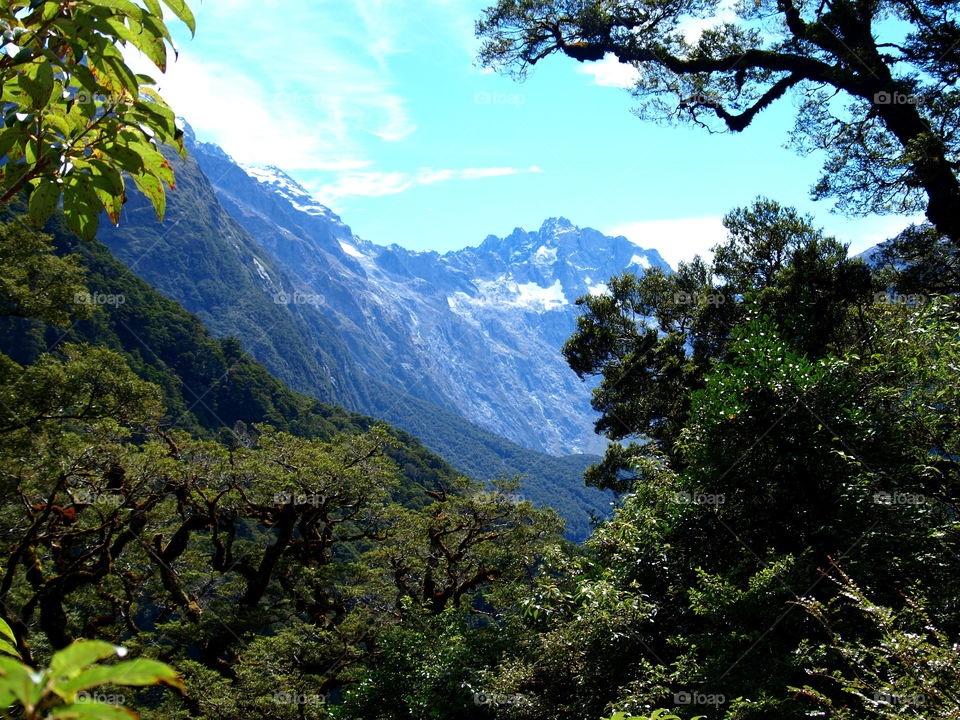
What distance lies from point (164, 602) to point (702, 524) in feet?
47.9

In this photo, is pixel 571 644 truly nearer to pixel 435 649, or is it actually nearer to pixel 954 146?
pixel 435 649
